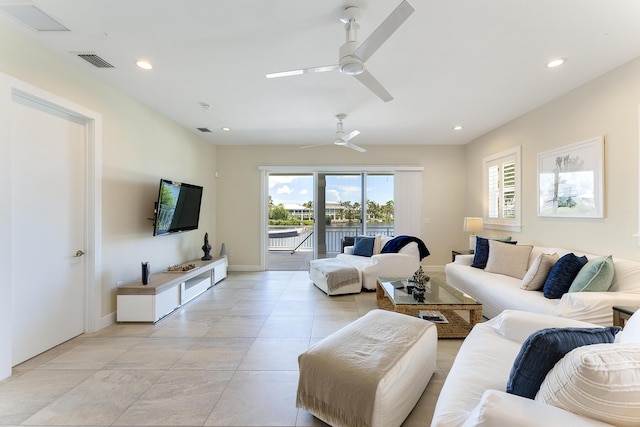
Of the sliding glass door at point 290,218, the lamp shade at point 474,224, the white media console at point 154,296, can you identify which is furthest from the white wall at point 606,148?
the white media console at point 154,296

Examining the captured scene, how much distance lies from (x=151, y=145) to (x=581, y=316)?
5.17m

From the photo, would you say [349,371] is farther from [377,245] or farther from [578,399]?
[377,245]

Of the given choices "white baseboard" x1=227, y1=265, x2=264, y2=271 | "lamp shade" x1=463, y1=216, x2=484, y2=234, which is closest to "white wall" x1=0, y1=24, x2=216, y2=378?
"white baseboard" x1=227, y1=265, x2=264, y2=271

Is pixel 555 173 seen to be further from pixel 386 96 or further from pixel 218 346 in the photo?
pixel 218 346

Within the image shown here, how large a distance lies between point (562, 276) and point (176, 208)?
4.81m

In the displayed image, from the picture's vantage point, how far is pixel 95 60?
269 centimetres

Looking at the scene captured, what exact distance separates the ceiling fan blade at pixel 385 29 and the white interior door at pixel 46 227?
9.57 feet

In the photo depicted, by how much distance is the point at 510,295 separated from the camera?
9.63 feet

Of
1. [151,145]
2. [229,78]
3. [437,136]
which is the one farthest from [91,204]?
[437,136]

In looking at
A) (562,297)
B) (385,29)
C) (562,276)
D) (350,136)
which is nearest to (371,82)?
(385,29)

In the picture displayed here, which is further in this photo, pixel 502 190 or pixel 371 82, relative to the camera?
pixel 502 190

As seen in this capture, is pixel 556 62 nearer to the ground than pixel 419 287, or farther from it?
farther from it

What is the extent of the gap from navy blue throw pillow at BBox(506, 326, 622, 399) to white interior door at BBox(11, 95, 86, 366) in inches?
142

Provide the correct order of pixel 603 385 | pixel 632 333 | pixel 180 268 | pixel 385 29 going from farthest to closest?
1. pixel 180 268
2. pixel 385 29
3. pixel 632 333
4. pixel 603 385
